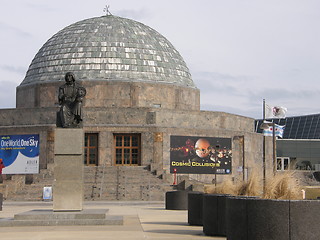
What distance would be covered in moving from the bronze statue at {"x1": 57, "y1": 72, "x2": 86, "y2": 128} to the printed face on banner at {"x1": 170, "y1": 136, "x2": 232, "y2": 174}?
15.6 meters

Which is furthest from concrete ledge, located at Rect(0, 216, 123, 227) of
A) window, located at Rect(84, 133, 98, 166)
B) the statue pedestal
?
window, located at Rect(84, 133, 98, 166)

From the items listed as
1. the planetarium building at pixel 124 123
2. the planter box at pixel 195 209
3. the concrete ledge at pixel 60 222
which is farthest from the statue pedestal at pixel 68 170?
the planetarium building at pixel 124 123

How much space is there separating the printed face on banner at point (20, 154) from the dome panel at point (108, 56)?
5382 mm

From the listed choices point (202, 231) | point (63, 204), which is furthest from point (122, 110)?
point (202, 231)

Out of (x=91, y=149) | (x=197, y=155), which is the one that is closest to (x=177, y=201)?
(x=197, y=155)

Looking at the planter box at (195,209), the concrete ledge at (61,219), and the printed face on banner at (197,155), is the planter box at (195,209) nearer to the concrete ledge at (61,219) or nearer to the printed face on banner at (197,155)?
the concrete ledge at (61,219)

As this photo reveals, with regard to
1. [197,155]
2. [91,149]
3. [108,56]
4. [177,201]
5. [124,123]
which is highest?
[108,56]

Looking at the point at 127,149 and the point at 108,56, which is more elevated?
the point at 108,56

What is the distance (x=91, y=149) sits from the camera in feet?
91.5

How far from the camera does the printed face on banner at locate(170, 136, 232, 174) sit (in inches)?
1105

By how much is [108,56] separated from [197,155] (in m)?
8.38

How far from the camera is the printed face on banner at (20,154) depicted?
27.6 metres

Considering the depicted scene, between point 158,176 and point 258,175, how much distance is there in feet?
55.9

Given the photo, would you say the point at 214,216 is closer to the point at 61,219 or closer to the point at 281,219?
the point at 281,219
